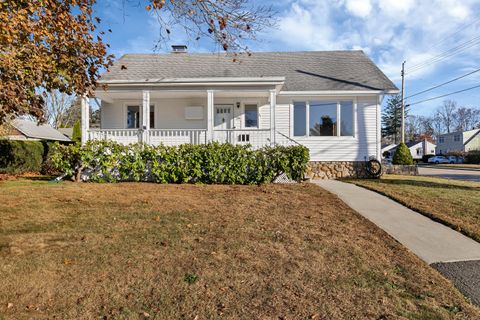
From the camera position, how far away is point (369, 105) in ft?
44.4

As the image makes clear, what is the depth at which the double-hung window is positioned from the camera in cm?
1361

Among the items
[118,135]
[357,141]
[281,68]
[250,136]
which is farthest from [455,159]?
[118,135]

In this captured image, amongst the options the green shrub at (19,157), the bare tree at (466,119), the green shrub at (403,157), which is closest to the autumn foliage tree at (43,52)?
the green shrub at (19,157)

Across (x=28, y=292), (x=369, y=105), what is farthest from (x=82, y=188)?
(x=369, y=105)

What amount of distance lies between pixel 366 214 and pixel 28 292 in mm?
5757

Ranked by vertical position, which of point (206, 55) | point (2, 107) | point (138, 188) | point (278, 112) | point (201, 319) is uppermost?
point (206, 55)

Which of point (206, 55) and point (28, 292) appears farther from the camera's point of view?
point (206, 55)

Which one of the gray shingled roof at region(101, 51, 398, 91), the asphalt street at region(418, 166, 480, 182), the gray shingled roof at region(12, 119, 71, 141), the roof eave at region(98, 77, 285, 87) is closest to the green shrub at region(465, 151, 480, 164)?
the asphalt street at region(418, 166, 480, 182)

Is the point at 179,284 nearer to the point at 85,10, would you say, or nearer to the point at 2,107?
the point at 2,107

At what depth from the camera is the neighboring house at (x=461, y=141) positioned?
2382 inches

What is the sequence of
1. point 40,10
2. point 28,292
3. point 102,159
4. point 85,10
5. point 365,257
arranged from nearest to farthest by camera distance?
point 28,292
point 365,257
point 40,10
point 85,10
point 102,159

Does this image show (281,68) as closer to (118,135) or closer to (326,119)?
(326,119)

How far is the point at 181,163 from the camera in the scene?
1023cm

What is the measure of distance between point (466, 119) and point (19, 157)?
3880 inches
